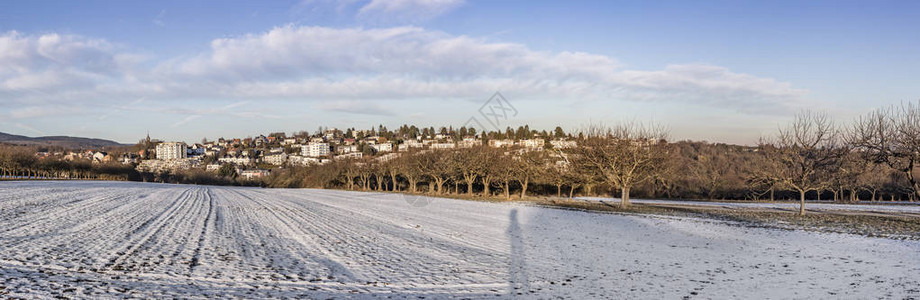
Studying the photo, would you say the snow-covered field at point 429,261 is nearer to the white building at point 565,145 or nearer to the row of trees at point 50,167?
the white building at point 565,145

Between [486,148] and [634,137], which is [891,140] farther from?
[486,148]

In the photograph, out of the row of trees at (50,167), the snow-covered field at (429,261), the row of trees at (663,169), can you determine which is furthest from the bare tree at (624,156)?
the row of trees at (50,167)

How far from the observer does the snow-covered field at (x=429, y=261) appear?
38.0 feet

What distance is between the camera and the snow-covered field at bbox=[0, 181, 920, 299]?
1159cm

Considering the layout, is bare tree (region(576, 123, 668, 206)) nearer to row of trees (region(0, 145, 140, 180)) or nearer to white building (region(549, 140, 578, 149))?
white building (region(549, 140, 578, 149))

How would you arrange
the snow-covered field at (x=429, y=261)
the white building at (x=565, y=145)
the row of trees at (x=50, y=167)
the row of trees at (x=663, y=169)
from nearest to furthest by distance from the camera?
1. the snow-covered field at (x=429, y=261)
2. the row of trees at (x=663, y=169)
3. the white building at (x=565, y=145)
4. the row of trees at (x=50, y=167)

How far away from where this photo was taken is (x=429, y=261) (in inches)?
615

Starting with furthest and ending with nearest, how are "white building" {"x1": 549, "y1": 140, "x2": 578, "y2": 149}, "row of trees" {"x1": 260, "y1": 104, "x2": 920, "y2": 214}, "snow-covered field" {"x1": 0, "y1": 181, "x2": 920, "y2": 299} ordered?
Result: "white building" {"x1": 549, "y1": 140, "x2": 578, "y2": 149} → "row of trees" {"x1": 260, "y1": 104, "x2": 920, "y2": 214} → "snow-covered field" {"x1": 0, "y1": 181, "x2": 920, "y2": 299}

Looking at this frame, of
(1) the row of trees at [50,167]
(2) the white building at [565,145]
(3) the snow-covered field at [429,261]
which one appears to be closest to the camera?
(3) the snow-covered field at [429,261]

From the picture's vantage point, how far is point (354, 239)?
66.2 ft

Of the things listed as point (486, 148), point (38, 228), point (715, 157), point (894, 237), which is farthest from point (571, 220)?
point (715, 157)

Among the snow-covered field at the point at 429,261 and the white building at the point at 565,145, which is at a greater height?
the white building at the point at 565,145

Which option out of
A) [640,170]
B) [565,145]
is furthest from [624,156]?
[565,145]

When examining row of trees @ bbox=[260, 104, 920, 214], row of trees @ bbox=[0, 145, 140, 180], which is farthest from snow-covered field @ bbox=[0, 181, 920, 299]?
row of trees @ bbox=[0, 145, 140, 180]
